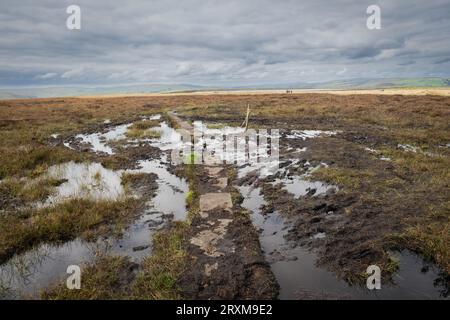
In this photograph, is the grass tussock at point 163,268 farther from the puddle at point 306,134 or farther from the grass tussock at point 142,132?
the grass tussock at point 142,132

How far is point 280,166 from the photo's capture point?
15.7 metres

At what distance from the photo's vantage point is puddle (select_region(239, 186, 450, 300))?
651cm

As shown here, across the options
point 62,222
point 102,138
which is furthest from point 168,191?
point 102,138

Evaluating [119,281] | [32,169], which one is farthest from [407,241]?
[32,169]

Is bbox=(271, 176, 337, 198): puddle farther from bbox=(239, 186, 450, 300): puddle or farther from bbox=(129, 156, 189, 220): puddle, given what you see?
bbox=(129, 156, 189, 220): puddle

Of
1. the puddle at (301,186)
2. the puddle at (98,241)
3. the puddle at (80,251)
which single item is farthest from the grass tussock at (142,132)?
the puddle at (301,186)

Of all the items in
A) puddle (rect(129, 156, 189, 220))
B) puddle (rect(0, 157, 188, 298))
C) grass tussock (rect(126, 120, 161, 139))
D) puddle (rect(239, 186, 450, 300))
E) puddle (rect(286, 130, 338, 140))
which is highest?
grass tussock (rect(126, 120, 161, 139))

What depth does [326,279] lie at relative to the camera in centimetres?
706

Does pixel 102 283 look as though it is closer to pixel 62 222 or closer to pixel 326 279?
pixel 62 222

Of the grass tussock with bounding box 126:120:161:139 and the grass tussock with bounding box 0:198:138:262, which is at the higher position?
the grass tussock with bounding box 126:120:161:139

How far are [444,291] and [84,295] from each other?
24.4 ft

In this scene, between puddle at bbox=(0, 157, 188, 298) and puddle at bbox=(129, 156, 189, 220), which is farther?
puddle at bbox=(129, 156, 189, 220)

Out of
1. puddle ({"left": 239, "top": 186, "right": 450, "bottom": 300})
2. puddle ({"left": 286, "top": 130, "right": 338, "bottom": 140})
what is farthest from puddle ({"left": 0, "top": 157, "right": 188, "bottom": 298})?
puddle ({"left": 286, "top": 130, "right": 338, "bottom": 140})

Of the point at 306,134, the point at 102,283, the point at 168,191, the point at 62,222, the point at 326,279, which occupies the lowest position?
the point at 326,279
